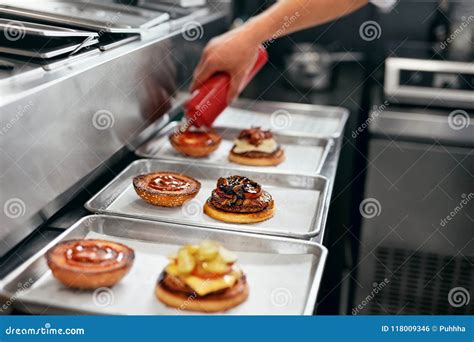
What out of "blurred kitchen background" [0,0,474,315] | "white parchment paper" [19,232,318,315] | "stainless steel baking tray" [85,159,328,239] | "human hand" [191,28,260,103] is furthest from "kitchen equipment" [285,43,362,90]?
"white parchment paper" [19,232,318,315]

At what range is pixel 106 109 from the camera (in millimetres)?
1638

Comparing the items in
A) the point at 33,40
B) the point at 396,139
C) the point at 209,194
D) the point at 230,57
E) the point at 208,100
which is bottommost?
the point at 396,139

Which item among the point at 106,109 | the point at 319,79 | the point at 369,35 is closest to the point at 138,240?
the point at 106,109

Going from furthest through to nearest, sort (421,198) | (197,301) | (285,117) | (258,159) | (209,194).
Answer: (421,198) → (285,117) → (258,159) → (209,194) → (197,301)

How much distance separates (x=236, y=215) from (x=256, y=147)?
0.47 metres

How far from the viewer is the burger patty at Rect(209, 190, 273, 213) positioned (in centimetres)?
158

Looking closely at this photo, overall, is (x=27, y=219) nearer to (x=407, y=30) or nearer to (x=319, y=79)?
(x=319, y=79)

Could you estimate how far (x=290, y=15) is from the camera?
2.13 meters

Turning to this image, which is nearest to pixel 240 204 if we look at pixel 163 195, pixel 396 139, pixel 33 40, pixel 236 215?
pixel 236 215

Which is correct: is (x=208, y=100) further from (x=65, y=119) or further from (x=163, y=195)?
(x=65, y=119)

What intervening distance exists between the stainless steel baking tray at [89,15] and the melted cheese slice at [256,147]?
491 millimetres

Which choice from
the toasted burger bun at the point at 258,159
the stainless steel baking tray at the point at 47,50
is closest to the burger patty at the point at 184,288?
the stainless steel baking tray at the point at 47,50

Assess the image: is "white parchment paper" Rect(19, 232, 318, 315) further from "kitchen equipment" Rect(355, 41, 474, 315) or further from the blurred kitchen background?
"kitchen equipment" Rect(355, 41, 474, 315)

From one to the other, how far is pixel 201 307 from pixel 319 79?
2263 millimetres
